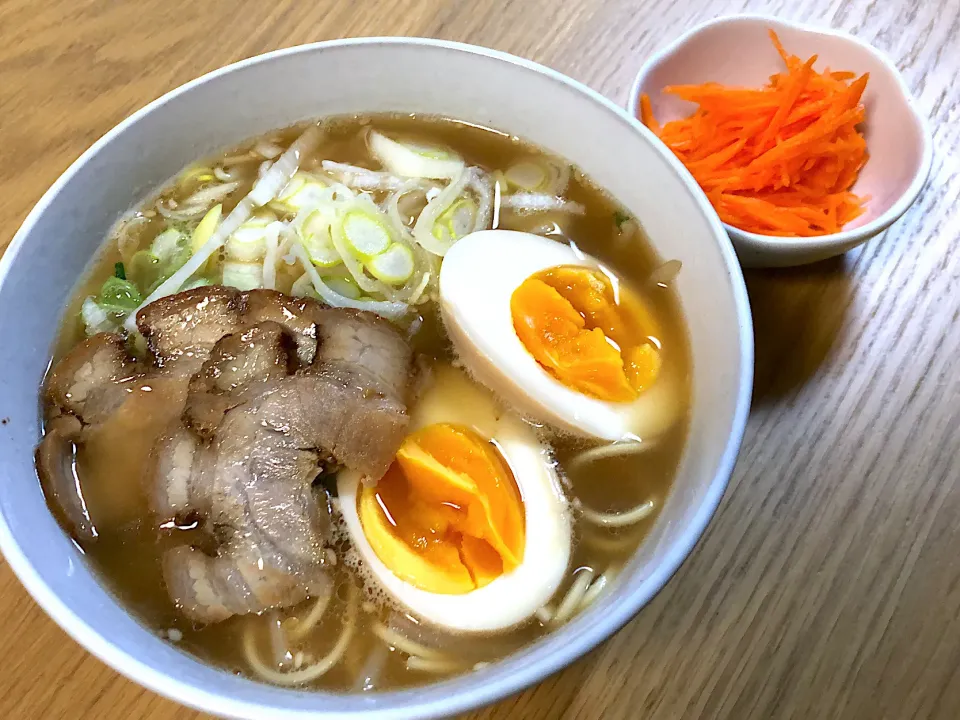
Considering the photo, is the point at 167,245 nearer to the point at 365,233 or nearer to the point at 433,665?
the point at 365,233

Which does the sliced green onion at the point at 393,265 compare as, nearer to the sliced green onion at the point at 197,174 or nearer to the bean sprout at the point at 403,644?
the sliced green onion at the point at 197,174

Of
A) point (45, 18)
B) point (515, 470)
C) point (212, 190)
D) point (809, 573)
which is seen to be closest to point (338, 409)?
point (515, 470)

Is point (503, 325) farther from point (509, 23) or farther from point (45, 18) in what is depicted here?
point (45, 18)

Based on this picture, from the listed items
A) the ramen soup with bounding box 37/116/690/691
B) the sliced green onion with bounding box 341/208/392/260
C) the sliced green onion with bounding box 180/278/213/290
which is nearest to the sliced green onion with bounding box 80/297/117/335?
the ramen soup with bounding box 37/116/690/691

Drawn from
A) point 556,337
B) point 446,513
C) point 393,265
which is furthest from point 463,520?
point 393,265

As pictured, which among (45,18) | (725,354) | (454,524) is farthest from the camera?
(45,18)

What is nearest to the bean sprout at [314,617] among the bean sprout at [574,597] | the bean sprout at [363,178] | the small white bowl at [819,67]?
the bean sprout at [574,597]
